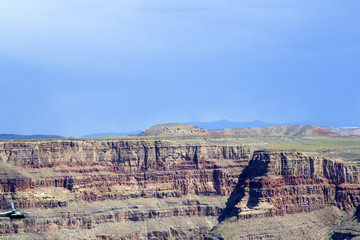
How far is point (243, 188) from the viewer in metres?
156

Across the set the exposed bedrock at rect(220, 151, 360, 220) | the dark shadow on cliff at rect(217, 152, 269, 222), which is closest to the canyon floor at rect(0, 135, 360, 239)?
the exposed bedrock at rect(220, 151, 360, 220)

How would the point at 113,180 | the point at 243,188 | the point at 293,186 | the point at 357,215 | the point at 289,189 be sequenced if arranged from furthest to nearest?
1. the point at 113,180
2. the point at 243,188
3. the point at 293,186
4. the point at 289,189
5. the point at 357,215

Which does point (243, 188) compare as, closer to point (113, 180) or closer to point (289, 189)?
point (289, 189)

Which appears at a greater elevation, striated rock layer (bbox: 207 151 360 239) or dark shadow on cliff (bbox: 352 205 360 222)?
striated rock layer (bbox: 207 151 360 239)

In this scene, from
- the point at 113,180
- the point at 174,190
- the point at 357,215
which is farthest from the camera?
the point at 174,190

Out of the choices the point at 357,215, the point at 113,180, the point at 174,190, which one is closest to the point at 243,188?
the point at 174,190

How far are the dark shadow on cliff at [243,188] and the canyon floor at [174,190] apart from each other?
29cm

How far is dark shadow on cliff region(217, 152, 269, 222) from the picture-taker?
15075 cm

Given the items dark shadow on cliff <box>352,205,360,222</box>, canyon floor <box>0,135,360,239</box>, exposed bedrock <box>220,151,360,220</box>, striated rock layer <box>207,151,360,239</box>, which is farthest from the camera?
exposed bedrock <box>220,151,360,220</box>

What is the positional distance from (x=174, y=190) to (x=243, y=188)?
15.3 meters

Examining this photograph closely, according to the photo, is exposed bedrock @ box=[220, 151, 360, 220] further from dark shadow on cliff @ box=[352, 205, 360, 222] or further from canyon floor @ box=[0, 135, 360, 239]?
dark shadow on cliff @ box=[352, 205, 360, 222]

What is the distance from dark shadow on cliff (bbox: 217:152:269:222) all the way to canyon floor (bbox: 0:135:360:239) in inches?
11.3

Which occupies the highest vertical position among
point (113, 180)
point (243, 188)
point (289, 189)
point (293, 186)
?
point (113, 180)

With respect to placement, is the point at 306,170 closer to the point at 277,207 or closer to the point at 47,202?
the point at 277,207
